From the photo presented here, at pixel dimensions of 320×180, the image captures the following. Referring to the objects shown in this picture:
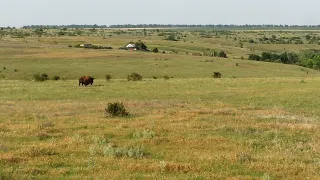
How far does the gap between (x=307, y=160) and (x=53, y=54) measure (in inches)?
3136

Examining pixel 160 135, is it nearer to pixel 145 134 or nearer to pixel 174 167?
pixel 145 134

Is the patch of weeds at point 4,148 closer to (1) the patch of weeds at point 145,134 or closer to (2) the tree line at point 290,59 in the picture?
(1) the patch of weeds at point 145,134

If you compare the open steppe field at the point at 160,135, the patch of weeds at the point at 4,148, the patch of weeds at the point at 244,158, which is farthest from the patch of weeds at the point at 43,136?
the patch of weeds at the point at 244,158

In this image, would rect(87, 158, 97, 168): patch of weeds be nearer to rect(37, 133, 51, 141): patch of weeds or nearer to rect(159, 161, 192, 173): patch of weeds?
rect(159, 161, 192, 173): patch of weeds

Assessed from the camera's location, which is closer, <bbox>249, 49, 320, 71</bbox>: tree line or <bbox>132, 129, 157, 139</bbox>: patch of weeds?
<bbox>132, 129, 157, 139</bbox>: patch of weeds

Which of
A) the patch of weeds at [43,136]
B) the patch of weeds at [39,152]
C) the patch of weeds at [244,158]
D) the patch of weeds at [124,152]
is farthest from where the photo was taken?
the patch of weeds at [43,136]

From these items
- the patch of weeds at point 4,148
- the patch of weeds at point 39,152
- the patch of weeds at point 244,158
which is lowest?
the patch of weeds at point 4,148

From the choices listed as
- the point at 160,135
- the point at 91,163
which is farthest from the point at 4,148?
the point at 160,135

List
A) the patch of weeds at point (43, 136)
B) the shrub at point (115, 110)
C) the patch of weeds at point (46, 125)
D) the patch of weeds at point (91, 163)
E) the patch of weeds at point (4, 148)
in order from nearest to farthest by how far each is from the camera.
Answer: the patch of weeds at point (91, 163) → the patch of weeds at point (4, 148) → the patch of weeds at point (43, 136) → the patch of weeds at point (46, 125) → the shrub at point (115, 110)

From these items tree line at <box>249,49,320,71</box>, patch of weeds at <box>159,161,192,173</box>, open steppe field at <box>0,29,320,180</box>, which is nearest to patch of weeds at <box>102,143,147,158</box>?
open steppe field at <box>0,29,320,180</box>

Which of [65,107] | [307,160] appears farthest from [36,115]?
[307,160]

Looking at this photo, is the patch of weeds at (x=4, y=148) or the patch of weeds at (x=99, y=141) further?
the patch of weeds at (x=99, y=141)

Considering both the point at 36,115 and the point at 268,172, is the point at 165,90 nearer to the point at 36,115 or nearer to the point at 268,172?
the point at 36,115

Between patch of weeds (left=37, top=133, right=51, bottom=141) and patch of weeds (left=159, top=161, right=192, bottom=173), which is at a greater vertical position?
patch of weeds (left=159, top=161, right=192, bottom=173)
